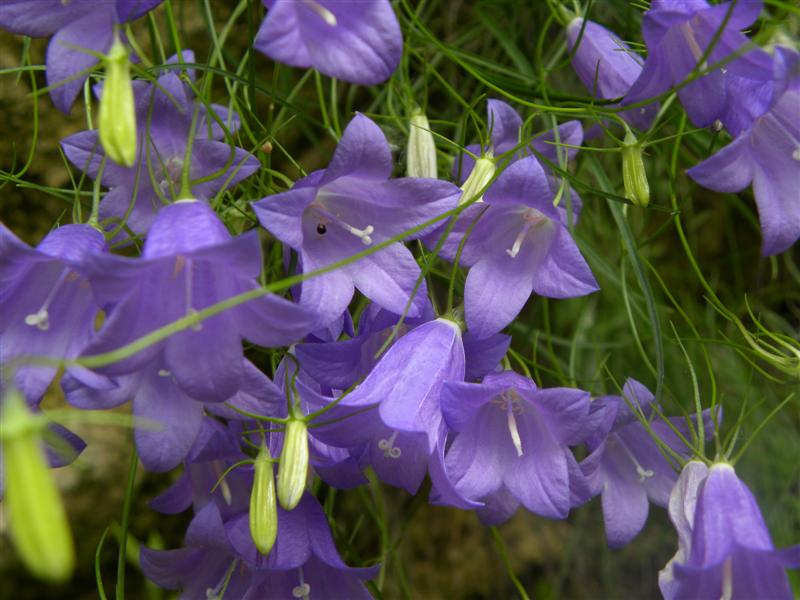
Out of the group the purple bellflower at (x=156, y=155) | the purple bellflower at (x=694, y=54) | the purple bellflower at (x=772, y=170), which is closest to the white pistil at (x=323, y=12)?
the purple bellflower at (x=156, y=155)

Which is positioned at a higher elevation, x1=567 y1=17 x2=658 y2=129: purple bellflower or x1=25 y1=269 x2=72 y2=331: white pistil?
x1=567 y1=17 x2=658 y2=129: purple bellflower

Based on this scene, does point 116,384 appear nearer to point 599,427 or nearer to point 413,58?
point 599,427

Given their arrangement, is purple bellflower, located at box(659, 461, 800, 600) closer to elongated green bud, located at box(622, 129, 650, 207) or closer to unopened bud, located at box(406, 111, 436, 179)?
elongated green bud, located at box(622, 129, 650, 207)

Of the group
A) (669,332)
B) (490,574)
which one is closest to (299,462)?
(669,332)

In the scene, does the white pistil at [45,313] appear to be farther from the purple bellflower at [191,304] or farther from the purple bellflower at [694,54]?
the purple bellflower at [694,54]

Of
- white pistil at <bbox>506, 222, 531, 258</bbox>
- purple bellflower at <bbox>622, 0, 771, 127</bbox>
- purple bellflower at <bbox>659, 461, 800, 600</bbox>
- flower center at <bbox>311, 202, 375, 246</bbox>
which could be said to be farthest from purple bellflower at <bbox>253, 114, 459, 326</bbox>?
purple bellflower at <bbox>659, 461, 800, 600</bbox>

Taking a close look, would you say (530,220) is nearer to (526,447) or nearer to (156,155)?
(526,447)

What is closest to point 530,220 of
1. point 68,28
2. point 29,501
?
point 68,28
